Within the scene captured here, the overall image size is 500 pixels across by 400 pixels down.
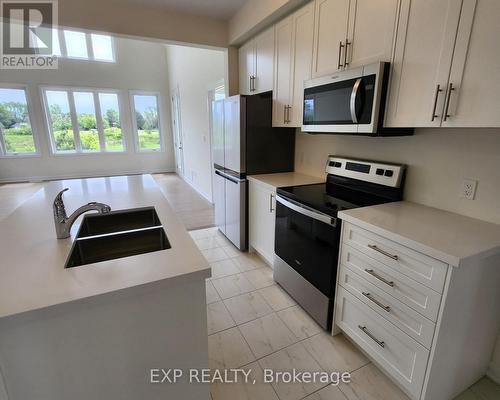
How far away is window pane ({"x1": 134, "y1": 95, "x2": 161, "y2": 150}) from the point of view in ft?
24.4

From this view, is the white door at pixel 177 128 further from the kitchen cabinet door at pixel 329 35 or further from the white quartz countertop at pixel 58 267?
the white quartz countertop at pixel 58 267

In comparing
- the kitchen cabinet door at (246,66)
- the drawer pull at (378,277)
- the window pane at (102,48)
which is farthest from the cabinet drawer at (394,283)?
the window pane at (102,48)

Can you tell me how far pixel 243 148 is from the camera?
2.72 meters

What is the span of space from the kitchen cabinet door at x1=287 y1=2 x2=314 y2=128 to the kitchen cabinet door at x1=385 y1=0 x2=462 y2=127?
80cm

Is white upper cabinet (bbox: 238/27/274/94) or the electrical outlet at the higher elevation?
white upper cabinet (bbox: 238/27/274/94)

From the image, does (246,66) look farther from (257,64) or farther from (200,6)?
(200,6)

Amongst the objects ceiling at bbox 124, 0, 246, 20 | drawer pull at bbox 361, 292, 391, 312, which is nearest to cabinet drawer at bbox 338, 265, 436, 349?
drawer pull at bbox 361, 292, 391, 312

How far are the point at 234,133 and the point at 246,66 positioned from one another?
0.90m

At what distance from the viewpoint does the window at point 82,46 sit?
6383 millimetres

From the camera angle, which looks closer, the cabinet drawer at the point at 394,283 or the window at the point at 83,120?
the cabinet drawer at the point at 394,283

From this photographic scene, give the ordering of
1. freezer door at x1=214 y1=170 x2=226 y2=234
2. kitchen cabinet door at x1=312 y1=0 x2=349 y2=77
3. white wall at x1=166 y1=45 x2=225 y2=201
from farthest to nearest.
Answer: white wall at x1=166 y1=45 x2=225 y2=201
freezer door at x1=214 y1=170 x2=226 y2=234
kitchen cabinet door at x1=312 y1=0 x2=349 y2=77

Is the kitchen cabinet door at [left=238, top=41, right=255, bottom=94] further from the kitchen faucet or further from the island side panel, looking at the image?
the island side panel

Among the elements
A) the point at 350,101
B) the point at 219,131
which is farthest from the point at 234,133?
the point at 350,101

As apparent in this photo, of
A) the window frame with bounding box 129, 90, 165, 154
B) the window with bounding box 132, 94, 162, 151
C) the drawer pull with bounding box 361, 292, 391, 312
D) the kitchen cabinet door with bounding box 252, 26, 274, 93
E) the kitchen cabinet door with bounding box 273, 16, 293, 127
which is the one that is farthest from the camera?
the window with bounding box 132, 94, 162, 151
